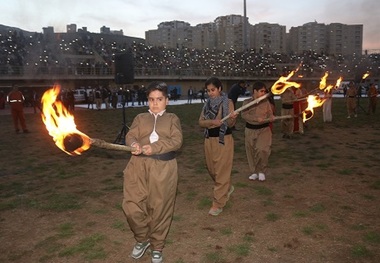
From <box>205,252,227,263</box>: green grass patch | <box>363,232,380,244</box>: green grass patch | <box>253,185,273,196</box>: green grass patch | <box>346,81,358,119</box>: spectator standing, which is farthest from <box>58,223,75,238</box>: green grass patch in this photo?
<box>346,81,358,119</box>: spectator standing

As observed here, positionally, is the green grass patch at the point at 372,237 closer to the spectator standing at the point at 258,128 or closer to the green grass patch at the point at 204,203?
the green grass patch at the point at 204,203

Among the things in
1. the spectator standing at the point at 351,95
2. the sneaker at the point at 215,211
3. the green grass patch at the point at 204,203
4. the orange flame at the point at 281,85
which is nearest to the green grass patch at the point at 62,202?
the green grass patch at the point at 204,203

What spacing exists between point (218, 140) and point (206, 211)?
3.82 feet

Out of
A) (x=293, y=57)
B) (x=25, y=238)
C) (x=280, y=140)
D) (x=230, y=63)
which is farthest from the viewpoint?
(x=293, y=57)

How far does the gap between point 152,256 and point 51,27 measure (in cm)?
5288

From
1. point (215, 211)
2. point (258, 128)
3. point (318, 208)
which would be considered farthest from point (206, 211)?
point (258, 128)

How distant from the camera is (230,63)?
6347cm

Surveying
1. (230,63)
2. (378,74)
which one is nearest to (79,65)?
(230,63)

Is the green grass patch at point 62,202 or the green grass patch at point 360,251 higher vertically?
the green grass patch at point 62,202

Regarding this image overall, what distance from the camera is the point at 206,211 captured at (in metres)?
5.43

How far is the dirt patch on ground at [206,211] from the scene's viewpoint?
4.12m

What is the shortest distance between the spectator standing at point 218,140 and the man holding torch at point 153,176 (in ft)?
4.52

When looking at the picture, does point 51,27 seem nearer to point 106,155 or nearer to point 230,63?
point 230,63

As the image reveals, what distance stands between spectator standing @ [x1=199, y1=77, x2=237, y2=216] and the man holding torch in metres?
1.38
